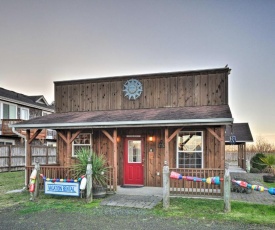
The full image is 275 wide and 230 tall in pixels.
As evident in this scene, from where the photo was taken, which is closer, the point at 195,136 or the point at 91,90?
the point at 195,136

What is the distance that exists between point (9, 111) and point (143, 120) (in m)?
17.7

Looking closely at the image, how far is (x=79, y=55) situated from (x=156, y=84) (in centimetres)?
684

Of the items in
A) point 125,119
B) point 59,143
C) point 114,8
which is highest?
point 114,8

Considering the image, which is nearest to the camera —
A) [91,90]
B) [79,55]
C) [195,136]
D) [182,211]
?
[182,211]

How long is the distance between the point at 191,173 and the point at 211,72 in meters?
4.34

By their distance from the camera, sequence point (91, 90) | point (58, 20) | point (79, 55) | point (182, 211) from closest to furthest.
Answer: point (182, 211) → point (91, 90) → point (58, 20) → point (79, 55)

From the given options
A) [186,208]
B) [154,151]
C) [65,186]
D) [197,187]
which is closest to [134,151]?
[154,151]

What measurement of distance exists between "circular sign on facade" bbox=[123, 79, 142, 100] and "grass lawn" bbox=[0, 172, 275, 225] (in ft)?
16.8

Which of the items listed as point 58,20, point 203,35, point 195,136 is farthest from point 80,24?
point 195,136

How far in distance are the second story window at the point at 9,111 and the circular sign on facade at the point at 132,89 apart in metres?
14.8

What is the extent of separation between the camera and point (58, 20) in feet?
45.9

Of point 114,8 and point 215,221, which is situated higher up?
point 114,8

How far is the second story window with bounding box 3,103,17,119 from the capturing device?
22783mm

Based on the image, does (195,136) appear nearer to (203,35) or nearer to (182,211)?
(182,211)
